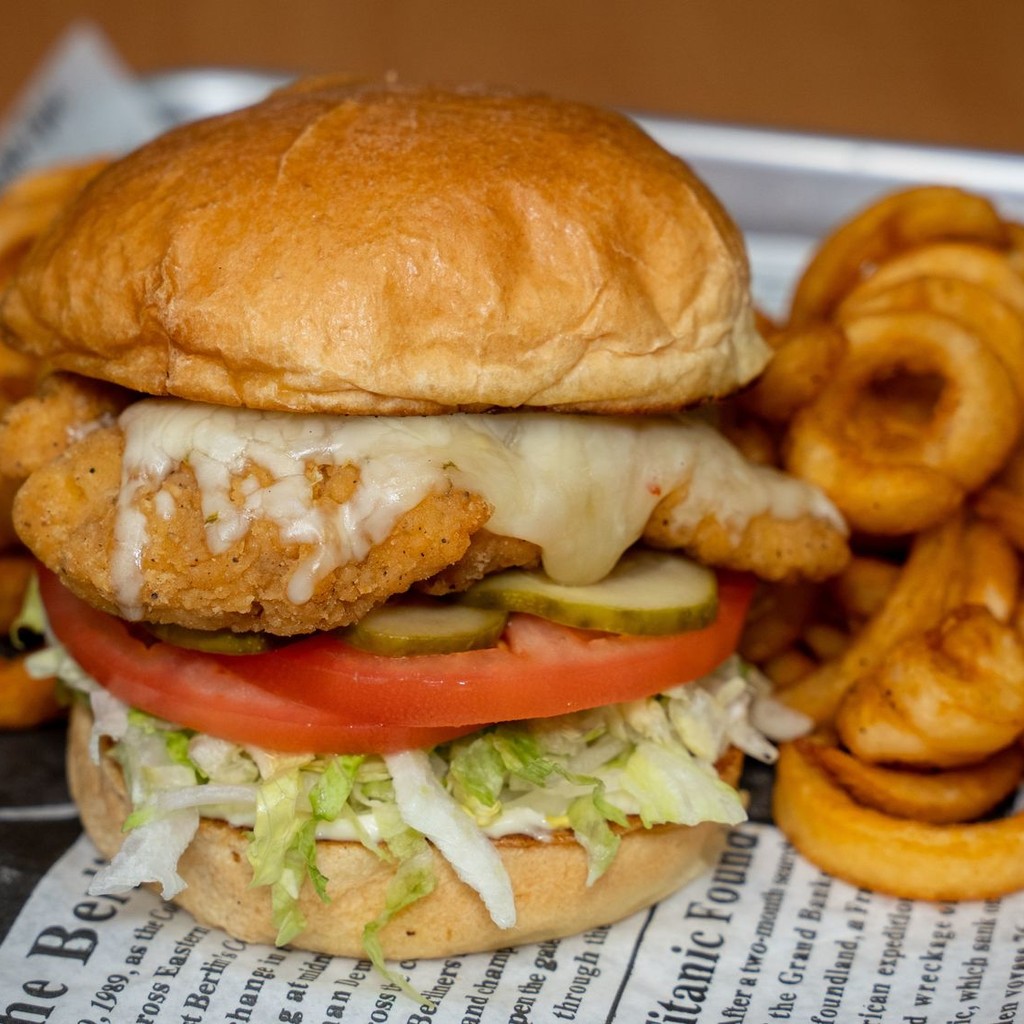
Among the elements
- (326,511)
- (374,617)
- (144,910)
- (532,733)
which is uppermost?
(326,511)

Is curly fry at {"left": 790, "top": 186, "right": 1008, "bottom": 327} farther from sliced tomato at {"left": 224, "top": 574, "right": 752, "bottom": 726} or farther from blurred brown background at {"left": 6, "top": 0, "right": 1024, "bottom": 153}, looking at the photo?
blurred brown background at {"left": 6, "top": 0, "right": 1024, "bottom": 153}

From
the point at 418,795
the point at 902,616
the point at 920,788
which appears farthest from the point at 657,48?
the point at 418,795

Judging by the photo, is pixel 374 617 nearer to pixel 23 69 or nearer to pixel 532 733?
pixel 532 733

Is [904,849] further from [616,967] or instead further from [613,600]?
[613,600]

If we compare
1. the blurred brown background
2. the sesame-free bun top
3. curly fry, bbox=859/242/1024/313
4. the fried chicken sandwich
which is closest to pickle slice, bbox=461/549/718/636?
the fried chicken sandwich

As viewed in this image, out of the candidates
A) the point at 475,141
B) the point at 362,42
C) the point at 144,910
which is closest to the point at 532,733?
the point at 144,910

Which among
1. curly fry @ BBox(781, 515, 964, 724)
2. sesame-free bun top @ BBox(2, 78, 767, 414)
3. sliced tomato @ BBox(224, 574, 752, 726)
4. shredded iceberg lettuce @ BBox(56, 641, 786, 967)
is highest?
sesame-free bun top @ BBox(2, 78, 767, 414)
